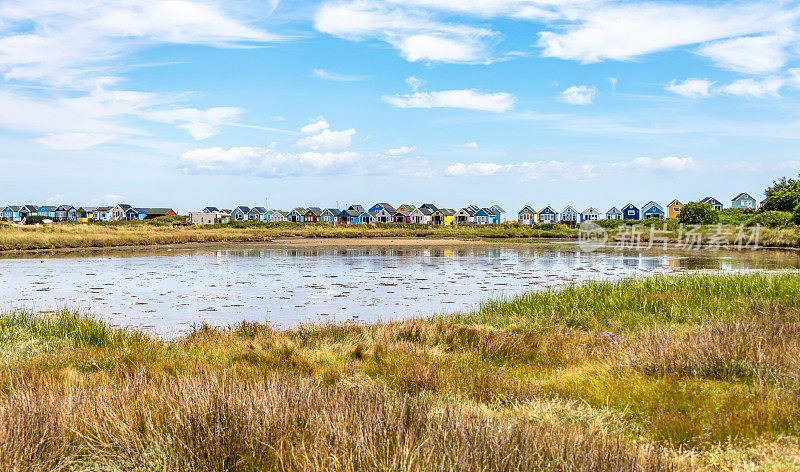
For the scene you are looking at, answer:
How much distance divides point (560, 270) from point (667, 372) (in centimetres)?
2482

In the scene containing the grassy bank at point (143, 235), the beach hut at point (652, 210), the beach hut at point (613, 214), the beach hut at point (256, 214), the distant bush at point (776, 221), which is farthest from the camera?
the beach hut at point (256, 214)

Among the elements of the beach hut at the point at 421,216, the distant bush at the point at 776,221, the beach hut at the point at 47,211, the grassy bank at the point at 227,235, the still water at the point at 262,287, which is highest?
the beach hut at the point at 47,211

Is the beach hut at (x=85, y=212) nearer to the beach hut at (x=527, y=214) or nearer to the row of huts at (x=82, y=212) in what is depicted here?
the row of huts at (x=82, y=212)

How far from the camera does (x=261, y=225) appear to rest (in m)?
104

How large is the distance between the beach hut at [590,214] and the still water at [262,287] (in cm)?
10234

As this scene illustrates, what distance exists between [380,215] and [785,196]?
295 feet

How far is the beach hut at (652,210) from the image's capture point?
12694 cm

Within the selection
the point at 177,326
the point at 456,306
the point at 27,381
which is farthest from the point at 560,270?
the point at 27,381

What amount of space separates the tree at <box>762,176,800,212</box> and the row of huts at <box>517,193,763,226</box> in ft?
79.0

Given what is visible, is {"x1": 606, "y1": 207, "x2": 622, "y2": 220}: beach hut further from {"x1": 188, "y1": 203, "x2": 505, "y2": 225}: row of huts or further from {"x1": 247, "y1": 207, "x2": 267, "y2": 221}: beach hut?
{"x1": 247, "y1": 207, "x2": 267, "y2": 221}: beach hut

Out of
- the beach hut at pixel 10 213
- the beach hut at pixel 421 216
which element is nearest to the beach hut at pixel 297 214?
the beach hut at pixel 421 216

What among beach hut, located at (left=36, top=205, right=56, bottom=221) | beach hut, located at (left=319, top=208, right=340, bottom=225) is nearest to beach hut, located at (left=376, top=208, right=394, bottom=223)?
beach hut, located at (left=319, top=208, right=340, bottom=225)

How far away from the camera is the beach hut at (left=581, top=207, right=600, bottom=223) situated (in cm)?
13275

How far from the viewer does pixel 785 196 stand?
6650 centimetres
